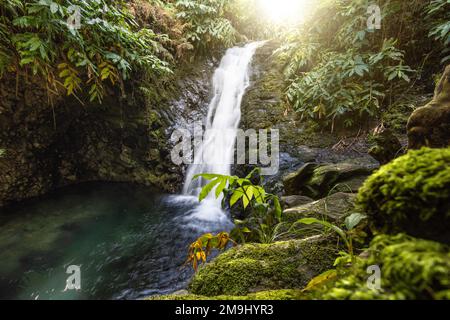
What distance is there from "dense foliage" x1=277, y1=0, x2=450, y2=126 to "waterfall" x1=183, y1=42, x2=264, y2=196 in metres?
2.01

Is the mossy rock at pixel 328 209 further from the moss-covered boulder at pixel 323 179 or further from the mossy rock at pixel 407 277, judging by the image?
the mossy rock at pixel 407 277

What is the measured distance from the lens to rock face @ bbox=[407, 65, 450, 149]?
80.5 inches

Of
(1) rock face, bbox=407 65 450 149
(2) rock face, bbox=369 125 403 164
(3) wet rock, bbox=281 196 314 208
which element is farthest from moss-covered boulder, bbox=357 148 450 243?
(3) wet rock, bbox=281 196 314 208

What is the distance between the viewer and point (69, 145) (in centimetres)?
685

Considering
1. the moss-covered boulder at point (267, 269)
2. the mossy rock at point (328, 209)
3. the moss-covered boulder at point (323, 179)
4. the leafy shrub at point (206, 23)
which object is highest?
the leafy shrub at point (206, 23)

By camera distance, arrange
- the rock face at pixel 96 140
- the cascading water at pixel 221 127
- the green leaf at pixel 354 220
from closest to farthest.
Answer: the green leaf at pixel 354 220 → the rock face at pixel 96 140 → the cascading water at pixel 221 127

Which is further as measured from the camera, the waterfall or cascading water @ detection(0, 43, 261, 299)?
the waterfall

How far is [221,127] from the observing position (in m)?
7.48

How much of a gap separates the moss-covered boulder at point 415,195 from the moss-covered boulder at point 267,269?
2.86ft

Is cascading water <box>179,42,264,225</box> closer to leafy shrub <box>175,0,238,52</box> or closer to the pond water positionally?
the pond water

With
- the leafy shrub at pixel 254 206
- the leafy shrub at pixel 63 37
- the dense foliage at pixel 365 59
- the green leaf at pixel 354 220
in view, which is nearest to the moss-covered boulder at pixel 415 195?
the green leaf at pixel 354 220

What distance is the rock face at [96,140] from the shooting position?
5.75 metres

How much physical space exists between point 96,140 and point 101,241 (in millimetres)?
3581
